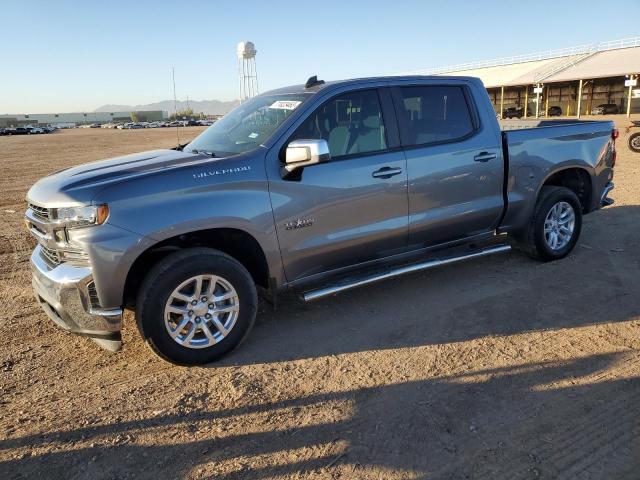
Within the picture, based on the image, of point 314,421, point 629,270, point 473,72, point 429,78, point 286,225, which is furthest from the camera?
point 473,72

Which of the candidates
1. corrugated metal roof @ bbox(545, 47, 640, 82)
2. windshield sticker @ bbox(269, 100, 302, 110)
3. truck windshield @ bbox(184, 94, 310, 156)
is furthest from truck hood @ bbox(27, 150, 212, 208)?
corrugated metal roof @ bbox(545, 47, 640, 82)

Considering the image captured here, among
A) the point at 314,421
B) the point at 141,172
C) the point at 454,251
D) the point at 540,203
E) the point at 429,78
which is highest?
the point at 429,78

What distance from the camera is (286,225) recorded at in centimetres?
395

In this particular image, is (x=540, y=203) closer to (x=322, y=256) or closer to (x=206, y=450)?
(x=322, y=256)

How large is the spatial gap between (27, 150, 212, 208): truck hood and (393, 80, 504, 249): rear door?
1846 mm

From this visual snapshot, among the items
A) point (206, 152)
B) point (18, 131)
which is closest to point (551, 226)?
point (206, 152)

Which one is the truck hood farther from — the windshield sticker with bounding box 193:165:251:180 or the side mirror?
the side mirror

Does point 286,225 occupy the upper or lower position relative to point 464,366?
upper

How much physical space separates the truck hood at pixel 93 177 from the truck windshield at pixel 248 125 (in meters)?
0.30

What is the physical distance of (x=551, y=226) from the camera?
5656 mm

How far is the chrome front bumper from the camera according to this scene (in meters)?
3.38

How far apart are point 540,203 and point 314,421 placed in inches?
146

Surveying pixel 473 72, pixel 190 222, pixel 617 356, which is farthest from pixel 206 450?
pixel 473 72

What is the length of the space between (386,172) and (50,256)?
2662 mm
